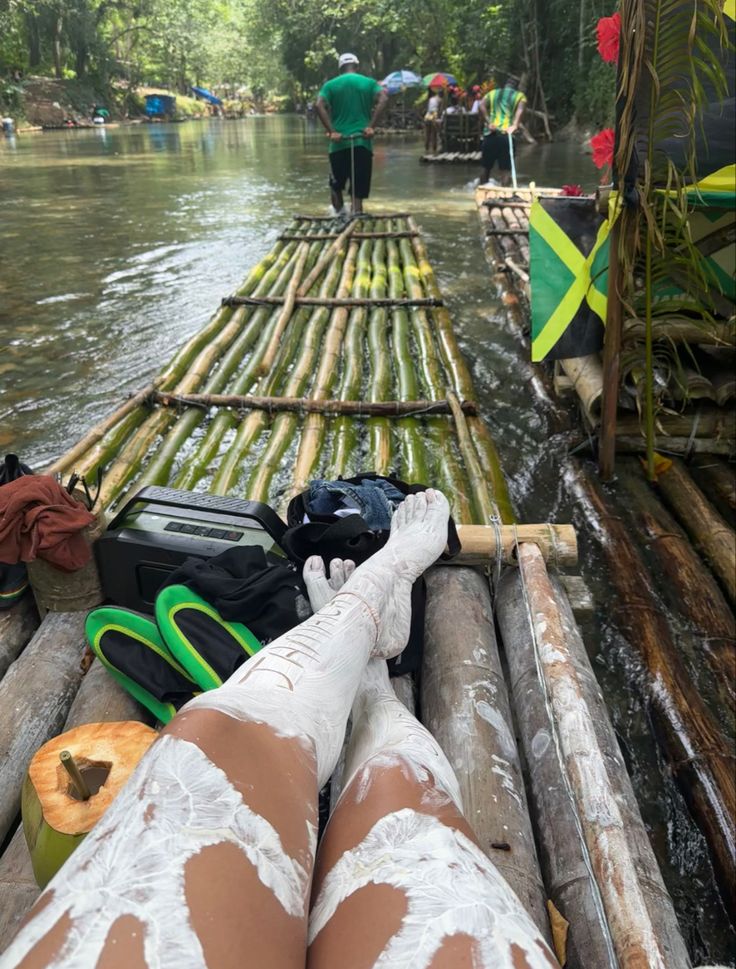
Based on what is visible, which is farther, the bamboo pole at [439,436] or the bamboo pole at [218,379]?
the bamboo pole at [218,379]

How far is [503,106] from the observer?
10977 mm

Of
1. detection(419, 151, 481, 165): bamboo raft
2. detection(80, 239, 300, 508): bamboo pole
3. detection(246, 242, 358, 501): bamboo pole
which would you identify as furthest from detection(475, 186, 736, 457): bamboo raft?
detection(419, 151, 481, 165): bamboo raft

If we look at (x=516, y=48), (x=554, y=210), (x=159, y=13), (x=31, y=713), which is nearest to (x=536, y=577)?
(x=31, y=713)

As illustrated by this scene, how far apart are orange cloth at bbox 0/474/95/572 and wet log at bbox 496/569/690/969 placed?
1.58 meters

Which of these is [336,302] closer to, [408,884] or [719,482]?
[719,482]

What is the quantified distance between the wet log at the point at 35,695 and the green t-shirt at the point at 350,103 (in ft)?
28.2

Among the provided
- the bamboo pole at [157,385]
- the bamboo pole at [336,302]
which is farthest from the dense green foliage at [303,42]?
the bamboo pole at [157,385]

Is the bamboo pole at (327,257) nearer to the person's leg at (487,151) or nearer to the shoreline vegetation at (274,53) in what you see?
the person's leg at (487,151)

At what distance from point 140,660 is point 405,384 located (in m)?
3.27

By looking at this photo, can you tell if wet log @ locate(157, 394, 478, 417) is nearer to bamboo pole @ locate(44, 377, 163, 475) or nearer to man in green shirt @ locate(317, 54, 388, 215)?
bamboo pole @ locate(44, 377, 163, 475)

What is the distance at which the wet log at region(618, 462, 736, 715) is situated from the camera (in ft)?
9.32

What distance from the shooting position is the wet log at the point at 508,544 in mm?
2730

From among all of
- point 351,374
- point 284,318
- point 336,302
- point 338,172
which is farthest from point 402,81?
point 351,374

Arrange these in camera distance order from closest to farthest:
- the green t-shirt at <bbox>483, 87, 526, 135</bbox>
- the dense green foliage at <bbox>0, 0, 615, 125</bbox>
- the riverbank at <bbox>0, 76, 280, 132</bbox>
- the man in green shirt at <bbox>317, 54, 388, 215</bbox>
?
the man in green shirt at <bbox>317, 54, 388, 215</bbox>
the green t-shirt at <bbox>483, 87, 526, 135</bbox>
the dense green foliage at <bbox>0, 0, 615, 125</bbox>
the riverbank at <bbox>0, 76, 280, 132</bbox>
